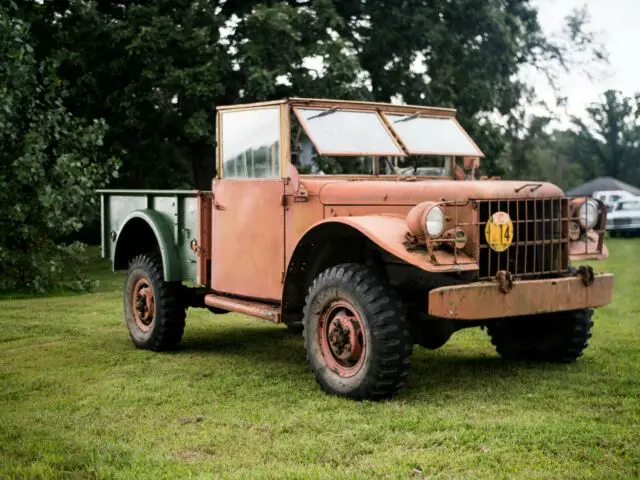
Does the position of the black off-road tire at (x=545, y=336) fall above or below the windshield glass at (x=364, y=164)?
below

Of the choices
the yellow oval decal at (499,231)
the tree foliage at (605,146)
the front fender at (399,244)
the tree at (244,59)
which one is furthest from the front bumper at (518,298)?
the tree foliage at (605,146)

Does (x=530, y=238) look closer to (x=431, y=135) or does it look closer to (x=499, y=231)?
(x=499, y=231)

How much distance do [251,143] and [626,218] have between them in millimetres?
26559

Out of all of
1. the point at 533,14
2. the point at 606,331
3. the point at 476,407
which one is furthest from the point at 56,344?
the point at 533,14

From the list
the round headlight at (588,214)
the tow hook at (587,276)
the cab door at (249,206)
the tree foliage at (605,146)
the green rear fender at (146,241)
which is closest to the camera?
the tow hook at (587,276)

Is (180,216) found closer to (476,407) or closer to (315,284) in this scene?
(315,284)

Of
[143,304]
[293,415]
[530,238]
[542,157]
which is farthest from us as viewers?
[542,157]

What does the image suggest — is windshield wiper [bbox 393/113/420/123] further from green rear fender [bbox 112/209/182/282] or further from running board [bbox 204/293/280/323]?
green rear fender [bbox 112/209/182/282]

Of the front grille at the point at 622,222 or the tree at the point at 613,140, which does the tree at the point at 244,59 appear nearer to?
the front grille at the point at 622,222

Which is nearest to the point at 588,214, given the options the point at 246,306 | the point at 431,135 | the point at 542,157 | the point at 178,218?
the point at 431,135

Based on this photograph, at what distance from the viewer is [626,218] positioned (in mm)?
31828

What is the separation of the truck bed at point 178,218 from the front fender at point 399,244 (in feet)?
6.80

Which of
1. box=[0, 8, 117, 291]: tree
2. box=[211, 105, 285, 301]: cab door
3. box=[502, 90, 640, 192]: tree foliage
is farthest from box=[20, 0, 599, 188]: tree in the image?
box=[502, 90, 640, 192]: tree foliage

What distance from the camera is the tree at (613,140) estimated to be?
234 feet
